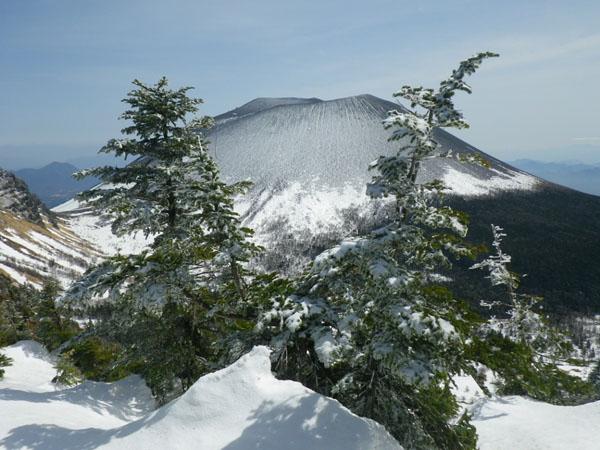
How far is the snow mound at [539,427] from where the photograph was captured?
12.9 meters

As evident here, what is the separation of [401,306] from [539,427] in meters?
11.2

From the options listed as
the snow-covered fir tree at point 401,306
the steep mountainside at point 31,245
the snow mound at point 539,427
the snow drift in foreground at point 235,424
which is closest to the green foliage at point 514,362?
the snow-covered fir tree at point 401,306

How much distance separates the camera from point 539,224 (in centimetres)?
19800

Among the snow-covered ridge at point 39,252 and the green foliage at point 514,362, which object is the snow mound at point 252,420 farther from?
the snow-covered ridge at point 39,252

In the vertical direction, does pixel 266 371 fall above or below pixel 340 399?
above

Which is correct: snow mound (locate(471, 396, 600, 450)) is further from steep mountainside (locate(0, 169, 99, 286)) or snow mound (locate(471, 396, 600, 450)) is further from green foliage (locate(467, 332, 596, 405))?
steep mountainside (locate(0, 169, 99, 286))

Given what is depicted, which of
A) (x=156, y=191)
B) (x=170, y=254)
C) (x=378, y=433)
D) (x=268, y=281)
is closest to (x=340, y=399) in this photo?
(x=378, y=433)

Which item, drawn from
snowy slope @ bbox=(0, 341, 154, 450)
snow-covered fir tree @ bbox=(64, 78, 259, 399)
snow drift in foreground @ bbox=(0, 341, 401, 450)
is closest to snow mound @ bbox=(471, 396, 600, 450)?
snow drift in foreground @ bbox=(0, 341, 401, 450)

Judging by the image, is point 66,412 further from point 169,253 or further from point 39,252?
point 39,252

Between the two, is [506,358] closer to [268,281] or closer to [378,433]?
[378,433]

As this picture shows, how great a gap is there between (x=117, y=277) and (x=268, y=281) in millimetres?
3796

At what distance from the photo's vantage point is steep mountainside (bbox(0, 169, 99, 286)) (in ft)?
429

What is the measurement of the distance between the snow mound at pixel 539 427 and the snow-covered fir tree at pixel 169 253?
9966mm

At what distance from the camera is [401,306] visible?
284 inches
